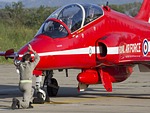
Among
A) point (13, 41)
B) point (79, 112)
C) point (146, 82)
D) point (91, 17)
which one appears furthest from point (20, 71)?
point (13, 41)

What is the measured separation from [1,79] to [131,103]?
43.1 ft

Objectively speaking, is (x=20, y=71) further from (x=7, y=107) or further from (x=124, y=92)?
(x=124, y=92)

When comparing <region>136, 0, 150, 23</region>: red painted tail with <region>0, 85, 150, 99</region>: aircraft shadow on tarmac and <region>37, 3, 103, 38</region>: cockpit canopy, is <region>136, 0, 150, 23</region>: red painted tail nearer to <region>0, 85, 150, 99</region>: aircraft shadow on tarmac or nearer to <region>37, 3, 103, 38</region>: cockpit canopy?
<region>0, 85, 150, 99</region>: aircraft shadow on tarmac

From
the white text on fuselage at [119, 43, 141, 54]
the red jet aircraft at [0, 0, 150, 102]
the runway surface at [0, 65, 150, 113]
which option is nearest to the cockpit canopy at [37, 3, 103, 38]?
the red jet aircraft at [0, 0, 150, 102]

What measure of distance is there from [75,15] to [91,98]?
280 centimetres

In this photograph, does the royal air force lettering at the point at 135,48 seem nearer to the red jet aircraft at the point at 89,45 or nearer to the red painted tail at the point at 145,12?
the red jet aircraft at the point at 89,45

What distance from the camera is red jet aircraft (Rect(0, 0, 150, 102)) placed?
20.9m

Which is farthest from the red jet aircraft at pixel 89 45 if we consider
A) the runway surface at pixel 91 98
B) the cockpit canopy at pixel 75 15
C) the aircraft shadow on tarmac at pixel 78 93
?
the aircraft shadow on tarmac at pixel 78 93

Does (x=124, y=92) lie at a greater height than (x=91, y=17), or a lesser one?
lesser

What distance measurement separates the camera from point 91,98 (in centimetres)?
2280

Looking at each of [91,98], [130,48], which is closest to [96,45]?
[130,48]

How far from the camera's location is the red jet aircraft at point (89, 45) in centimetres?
2087

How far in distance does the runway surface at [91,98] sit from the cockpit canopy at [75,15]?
232 cm

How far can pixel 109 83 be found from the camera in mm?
22375
